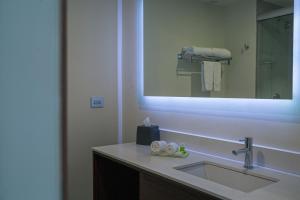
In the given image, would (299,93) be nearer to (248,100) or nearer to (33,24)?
(248,100)

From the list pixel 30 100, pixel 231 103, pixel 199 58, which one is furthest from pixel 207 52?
pixel 30 100

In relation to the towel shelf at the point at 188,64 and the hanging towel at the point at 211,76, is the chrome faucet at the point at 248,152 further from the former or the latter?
the towel shelf at the point at 188,64

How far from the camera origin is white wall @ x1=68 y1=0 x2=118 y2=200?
2078 mm

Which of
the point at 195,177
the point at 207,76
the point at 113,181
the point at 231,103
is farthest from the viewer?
the point at 113,181

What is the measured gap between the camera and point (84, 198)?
2146mm

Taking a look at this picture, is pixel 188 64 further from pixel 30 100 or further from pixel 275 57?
pixel 30 100

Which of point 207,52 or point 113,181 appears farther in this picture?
point 113,181

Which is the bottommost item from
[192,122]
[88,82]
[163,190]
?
[163,190]

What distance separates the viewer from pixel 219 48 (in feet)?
5.38

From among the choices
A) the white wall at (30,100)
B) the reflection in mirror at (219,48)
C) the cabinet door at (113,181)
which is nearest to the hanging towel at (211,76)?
the reflection in mirror at (219,48)

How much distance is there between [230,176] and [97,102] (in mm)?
1278

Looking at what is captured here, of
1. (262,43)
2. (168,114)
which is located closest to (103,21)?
(168,114)

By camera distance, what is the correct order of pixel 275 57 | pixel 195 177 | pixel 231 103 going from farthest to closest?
pixel 231 103, pixel 275 57, pixel 195 177

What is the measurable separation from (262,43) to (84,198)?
1.77m
